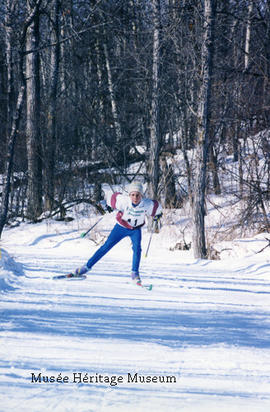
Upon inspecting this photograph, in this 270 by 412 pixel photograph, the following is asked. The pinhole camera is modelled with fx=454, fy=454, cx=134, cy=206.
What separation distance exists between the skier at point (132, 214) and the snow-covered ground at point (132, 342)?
380mm

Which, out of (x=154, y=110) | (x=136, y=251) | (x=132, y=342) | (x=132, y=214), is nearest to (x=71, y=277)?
(x=136, y=251)

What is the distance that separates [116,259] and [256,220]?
438 cm

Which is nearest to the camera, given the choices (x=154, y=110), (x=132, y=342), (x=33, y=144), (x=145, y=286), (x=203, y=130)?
(x=132, y=342)

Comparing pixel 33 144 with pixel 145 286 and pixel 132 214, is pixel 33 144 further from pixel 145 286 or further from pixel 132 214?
pixel 145 286

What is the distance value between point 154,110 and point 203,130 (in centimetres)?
348

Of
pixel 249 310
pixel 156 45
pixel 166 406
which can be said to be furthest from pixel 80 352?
pixel 156 45

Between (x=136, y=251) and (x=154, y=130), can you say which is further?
(x=154, y=130)

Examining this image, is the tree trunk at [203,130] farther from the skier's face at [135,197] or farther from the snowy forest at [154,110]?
the skier's face at [135,197]

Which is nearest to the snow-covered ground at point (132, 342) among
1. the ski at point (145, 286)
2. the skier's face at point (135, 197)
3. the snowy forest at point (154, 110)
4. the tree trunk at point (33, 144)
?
the ski at point (145, 286)

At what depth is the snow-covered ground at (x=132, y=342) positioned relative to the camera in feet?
9.65

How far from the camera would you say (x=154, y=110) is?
13.6m

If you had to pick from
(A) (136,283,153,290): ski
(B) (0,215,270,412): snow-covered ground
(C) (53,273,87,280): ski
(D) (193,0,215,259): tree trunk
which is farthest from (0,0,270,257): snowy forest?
(A) (136,283,153,290): ski

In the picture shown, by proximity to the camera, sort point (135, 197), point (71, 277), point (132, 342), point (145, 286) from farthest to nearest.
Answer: point (71, 277), point (135, 197), point (145, 286), point (132, 342)

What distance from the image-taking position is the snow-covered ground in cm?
294
